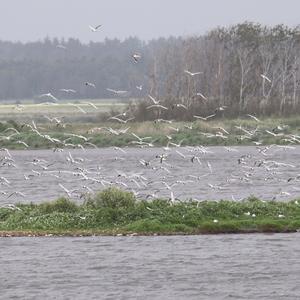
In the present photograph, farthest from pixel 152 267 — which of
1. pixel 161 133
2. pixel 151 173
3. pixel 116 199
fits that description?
pixel 161 133

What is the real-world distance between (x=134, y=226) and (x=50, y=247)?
3.33 m

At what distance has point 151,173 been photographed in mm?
76375

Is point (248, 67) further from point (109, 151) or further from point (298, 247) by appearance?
point (298, 247)

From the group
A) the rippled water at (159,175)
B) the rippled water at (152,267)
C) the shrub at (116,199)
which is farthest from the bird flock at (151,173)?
the rippled water at (152,267)

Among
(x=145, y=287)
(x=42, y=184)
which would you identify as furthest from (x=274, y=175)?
(x=145, y=287)

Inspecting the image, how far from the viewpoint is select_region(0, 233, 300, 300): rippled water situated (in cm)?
3197

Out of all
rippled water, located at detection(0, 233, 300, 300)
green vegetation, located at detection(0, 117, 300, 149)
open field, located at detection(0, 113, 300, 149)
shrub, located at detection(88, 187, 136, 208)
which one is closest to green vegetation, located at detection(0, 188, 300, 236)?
shrub, located at detection(88, 187, 136, 208)

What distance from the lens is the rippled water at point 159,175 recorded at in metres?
56.4

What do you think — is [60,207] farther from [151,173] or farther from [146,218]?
[151,173]

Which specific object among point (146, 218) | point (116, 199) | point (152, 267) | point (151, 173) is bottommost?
point (151, 173)

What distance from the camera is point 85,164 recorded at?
8600 cm

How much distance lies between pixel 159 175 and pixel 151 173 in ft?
6.33

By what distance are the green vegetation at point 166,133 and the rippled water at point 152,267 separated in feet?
180

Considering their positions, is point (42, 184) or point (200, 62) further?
point (200, 62)
